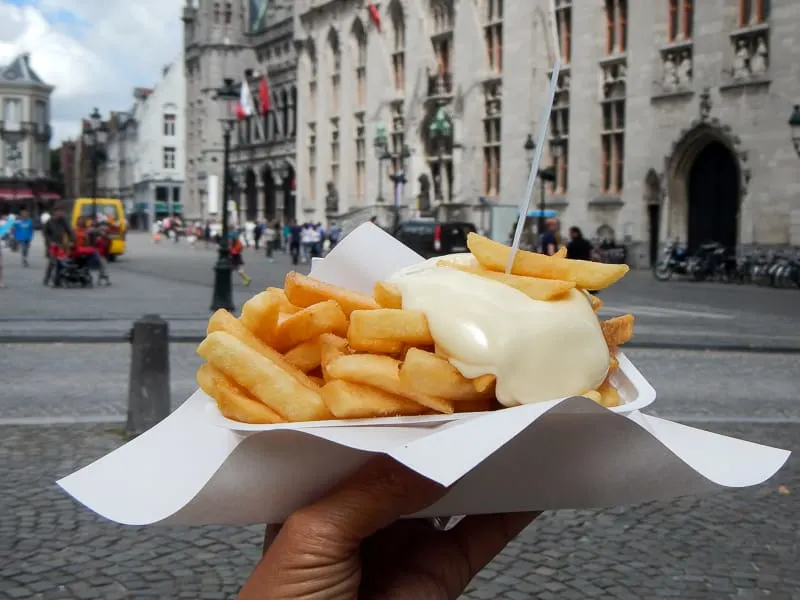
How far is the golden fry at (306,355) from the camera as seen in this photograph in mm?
1938

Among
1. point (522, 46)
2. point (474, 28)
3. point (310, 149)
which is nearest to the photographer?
point (522, 46)

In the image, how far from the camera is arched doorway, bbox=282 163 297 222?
6012 centimetres

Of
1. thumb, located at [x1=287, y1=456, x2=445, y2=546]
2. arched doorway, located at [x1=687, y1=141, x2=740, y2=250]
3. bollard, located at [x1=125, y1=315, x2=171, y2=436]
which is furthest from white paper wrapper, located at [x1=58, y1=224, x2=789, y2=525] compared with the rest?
arched doorway, located at [x1=687, y1=141, x2=740, y2=250]

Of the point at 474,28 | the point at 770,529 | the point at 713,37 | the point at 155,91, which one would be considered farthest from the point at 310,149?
the point at 770,529

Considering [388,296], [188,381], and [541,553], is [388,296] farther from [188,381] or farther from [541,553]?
[188,381]

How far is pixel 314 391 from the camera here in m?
1.78

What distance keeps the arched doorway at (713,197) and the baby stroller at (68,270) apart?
1754 cm

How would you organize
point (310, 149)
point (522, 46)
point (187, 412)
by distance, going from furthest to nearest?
1. point (310, 149)
2. point (522, 46)
3. point (187, 412)

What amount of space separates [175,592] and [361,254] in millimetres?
2262

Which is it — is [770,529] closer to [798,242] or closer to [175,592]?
[175,592]

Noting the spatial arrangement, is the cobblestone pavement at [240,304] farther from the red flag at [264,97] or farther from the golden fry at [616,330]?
the red flag at [264,97]

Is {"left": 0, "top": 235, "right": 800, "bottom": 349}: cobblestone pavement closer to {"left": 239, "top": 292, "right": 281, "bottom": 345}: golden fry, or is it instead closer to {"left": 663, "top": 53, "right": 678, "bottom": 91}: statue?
{"left": 663, "top": 53, "right": 678, "bottom": 91}: statue

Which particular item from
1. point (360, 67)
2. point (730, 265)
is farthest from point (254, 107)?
point (730, 265)

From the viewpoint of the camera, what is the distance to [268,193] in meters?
65.2
